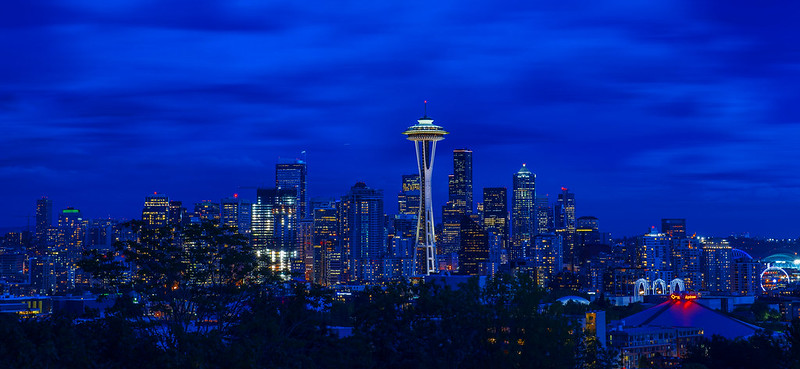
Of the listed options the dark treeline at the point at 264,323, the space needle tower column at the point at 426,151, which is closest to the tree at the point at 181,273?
the dark treeline at the point at 264,323

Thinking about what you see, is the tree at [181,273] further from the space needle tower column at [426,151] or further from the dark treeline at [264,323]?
the space needle tower column at [426,151]

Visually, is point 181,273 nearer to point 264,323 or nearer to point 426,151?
point 264,323

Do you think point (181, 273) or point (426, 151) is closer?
point (181, 273)

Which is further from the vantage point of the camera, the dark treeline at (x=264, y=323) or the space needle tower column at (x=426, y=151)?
the space needle tower column at (x=426, y=151)

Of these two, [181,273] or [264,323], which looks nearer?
[264,323]

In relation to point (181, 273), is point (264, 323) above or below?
below

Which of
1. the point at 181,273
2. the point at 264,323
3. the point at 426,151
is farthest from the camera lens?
the point at 426,151

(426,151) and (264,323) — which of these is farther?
(426,151)

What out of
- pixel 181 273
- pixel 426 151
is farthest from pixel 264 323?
pixel 426 151

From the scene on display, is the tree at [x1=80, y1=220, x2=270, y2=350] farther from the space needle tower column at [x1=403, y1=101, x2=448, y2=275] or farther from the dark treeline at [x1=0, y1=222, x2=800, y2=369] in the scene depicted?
the space needle tower column at [x1=403, y1=101, x2=448, y2=275]

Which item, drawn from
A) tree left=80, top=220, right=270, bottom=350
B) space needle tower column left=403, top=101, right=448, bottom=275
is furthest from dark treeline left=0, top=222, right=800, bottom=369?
space needle tower column left=403, top=101, right=448, bottom=275

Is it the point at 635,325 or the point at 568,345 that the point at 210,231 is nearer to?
the point at 568,345

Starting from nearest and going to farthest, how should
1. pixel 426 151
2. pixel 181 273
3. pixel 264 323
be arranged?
pixel 264 323
pixel 181 273
pixel 426 151

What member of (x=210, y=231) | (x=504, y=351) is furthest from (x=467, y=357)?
(x=210, y=231)
